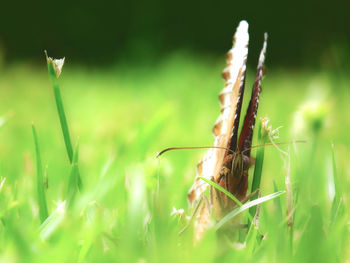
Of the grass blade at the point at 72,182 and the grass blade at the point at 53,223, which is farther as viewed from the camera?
the grass blade at the point at 72,182

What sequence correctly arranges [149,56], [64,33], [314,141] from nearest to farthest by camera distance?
[314,141] < [149,56] < [64,33]

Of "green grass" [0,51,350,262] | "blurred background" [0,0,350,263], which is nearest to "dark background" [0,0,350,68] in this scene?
"blurred background" [0,0,350,263]

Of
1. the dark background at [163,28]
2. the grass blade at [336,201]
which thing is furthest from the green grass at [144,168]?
the dark background at [163,28]

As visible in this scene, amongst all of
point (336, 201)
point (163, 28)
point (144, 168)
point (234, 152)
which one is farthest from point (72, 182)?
point (163, 28)

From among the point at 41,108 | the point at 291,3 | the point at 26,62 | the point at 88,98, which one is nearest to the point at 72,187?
the point at 41,108

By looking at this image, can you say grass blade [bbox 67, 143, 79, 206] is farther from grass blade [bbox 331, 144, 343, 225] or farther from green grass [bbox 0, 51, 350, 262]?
grass blade [bbox 331, 144, 343, 225]

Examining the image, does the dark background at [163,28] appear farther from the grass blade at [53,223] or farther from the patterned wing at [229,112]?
the grass blade at [53,223]

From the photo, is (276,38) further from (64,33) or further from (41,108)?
→ (41,108)
